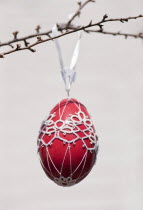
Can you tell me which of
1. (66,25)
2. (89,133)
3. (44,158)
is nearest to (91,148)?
(89,133)

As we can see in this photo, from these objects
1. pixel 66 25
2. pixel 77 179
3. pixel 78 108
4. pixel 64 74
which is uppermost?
pixel 66 25

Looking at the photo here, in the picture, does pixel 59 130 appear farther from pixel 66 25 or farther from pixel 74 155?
pixel 66 25

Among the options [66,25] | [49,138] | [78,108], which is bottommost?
[49,138]

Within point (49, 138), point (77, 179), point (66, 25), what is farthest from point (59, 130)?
point (66, 25)

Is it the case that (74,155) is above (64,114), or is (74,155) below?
below

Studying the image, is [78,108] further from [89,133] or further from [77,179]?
[77,179]

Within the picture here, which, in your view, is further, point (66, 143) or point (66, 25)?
point (66, 25)
